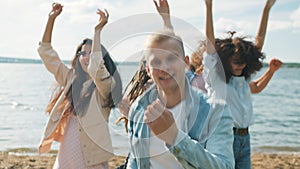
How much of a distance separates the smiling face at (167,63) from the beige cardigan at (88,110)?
1.23 m

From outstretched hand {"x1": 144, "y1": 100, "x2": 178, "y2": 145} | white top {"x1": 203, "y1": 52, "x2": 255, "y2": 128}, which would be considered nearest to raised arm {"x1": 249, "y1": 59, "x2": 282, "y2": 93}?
white top {"x1": 203, "y1": 52, "x2": 255, "y2": 128}

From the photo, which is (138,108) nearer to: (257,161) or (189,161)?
(189,161)

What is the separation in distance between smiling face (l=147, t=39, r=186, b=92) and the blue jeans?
1.73 metres

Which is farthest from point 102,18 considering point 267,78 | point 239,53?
point 267,78

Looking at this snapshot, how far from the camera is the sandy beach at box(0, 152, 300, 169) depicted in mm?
6602

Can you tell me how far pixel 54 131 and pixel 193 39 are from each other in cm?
194

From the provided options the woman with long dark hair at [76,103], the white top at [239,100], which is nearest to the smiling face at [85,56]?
the woman with long dark hair at [76,103]

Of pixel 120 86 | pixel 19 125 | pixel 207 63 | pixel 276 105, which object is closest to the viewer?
pixel 120 86

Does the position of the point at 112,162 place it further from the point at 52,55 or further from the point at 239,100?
the point at 239,100

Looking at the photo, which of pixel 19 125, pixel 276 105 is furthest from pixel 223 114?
pixel 276 105

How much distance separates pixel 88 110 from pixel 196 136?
1.58 m

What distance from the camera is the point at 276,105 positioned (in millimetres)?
19719

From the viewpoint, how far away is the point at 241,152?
137 inches

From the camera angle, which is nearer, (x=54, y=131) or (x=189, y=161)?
(x=189, y=161)
